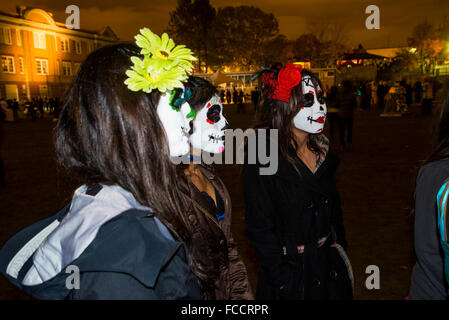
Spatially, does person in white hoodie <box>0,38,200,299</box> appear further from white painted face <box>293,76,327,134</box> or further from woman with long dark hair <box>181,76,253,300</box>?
white painted face <box>293,76,327,134</box>

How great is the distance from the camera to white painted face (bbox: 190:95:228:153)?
7.95ft

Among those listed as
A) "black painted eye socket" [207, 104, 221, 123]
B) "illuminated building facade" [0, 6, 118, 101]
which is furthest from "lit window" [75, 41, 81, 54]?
"black painted eye socket" [207, 104, 221, 123]

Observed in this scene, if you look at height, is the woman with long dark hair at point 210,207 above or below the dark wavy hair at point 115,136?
below

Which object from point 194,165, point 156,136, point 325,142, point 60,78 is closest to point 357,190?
point 325,142

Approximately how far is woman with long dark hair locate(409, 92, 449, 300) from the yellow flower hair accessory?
1074mm

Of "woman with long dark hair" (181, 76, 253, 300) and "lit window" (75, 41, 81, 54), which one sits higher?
"lit window" (75, 41, 81, 54)

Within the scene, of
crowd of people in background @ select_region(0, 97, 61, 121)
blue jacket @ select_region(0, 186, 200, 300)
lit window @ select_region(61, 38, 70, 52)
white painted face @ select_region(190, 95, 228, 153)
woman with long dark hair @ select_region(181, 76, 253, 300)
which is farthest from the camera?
lit window @ select_region(61, 38, 70, 52)

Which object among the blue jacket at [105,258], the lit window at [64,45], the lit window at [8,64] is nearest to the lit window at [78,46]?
the lit window at [64,45]

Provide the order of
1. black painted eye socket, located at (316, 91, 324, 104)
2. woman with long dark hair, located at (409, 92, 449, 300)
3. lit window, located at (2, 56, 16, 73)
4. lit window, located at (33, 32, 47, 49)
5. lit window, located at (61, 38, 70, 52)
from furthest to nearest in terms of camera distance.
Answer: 1. lit window, located at (61, 38, 70, 52)
2. lit window, located at (33, 32, 47, 49)
3. lit window, located at (2, 56, 16, 73)
4. black painted eye socket, located at (316, 91, 324, 104)
5. woman with long dark hair, located at (409, 92, 449, 300)

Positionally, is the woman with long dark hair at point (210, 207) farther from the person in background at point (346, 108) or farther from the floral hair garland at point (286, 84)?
the person in background at point (346, 108)

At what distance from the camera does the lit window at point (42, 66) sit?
44.4m

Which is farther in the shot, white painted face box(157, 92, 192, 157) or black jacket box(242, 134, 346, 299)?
black jacket box(242, 134, 346, 299)
